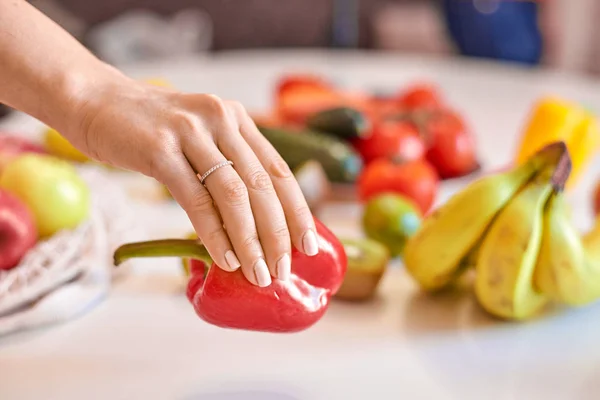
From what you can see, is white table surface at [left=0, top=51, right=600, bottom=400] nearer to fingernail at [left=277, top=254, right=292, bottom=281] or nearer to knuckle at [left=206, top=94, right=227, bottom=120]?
fingernail at [left=277, top=254, right=292, bottom=281]

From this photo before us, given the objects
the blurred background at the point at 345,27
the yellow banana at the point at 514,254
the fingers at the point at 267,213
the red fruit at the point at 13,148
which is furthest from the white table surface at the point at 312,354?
the blurred background at the point at 345,27

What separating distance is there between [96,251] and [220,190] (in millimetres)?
321

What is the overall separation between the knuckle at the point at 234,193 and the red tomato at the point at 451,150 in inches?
27.9

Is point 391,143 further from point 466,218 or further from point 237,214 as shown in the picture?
point 237,214

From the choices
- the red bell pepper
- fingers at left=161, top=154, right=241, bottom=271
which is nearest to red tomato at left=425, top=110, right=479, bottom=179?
the red bell pepper

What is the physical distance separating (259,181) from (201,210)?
6 cm

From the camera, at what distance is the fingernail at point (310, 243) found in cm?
64

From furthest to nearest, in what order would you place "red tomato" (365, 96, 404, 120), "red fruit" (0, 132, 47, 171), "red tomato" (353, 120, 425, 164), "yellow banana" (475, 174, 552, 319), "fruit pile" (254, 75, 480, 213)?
1. "red tomato" (365, 96, 404, 120)
2. "red tomato" (353, 120, 425, 164)
3. "fruit pile" (254, 75, 480, 213)
4. "red fruit" (0, 132, 47, 171)
5. "yellow banana" (475, 174, 552, 319)

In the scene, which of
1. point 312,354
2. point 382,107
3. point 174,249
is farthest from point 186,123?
point 382,107

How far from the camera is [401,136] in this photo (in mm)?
1219

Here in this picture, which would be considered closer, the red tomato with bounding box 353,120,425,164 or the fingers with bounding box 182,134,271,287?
the fingers with bounding box 182,134,271,287

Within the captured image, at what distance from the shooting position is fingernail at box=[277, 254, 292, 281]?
626 millimetres

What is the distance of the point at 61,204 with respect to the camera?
0.90 meters

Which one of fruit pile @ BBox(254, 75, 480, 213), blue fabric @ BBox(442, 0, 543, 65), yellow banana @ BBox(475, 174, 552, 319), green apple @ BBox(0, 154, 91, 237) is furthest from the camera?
blue fabric @ BBox(442, 0, 543, 65)
